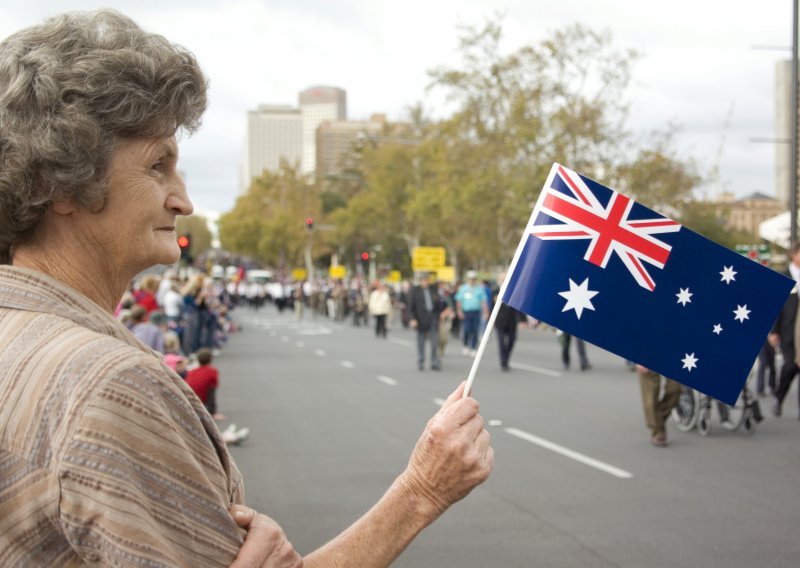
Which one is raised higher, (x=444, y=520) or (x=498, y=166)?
(x=498, y=166)

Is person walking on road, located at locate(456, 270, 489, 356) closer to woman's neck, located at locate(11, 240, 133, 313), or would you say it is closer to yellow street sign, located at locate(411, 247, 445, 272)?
yellow street sign, located at locate(411, 247, 445, 272)

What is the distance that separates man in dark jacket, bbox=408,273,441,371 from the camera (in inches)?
828

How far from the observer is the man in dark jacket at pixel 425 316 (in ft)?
69.0

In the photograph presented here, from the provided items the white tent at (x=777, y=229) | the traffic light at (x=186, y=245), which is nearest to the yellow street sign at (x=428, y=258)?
the white tent at (x=777, y=229)

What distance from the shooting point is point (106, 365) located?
4.52ft

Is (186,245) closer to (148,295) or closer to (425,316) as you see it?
(425,316)

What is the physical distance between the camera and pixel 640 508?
7.74 m

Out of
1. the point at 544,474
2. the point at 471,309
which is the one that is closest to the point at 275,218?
the point at 471,309

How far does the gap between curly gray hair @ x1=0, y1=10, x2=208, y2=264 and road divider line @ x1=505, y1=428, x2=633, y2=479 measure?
26.1 feet

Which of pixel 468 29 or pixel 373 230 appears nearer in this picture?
pixel 468 29

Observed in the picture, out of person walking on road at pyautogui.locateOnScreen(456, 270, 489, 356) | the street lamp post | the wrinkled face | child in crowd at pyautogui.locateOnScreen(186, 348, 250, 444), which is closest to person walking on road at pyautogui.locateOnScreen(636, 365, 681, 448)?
child in crowd at pyautogui.locateOnScreen(186, 348, 250, 444)

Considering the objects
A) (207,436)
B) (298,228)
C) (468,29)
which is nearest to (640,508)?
(207,436)

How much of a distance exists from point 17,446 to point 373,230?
76.5 meters

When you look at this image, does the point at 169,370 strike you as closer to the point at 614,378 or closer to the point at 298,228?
the point at 614,378
